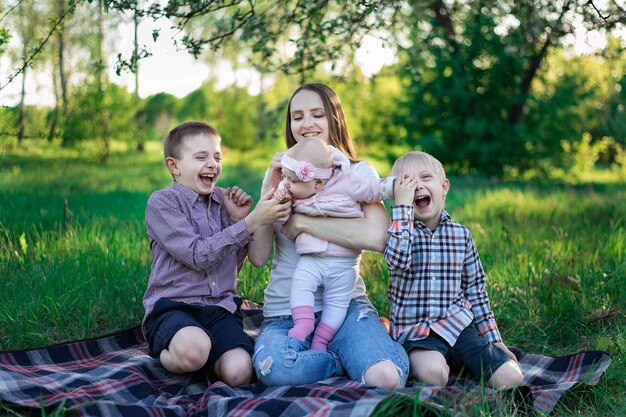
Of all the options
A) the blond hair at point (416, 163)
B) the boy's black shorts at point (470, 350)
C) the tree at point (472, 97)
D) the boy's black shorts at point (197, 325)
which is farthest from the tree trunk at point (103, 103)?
the boy's black shorts at point (470, 350)

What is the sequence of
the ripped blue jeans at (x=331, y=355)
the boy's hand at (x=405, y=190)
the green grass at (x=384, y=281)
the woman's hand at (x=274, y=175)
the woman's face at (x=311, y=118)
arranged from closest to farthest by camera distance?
the ripped blue jeans at (x=331, y=355) < the boy's hand at (x=405, y=190) < the woman's hand at (x=274, y=175) < the woman's face at (x=311, y=118) < the green grass at (x=384, y=281)

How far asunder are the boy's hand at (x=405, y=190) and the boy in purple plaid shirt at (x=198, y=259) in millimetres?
542

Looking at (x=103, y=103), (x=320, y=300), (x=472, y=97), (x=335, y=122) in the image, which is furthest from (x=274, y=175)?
(x=103, y=103)

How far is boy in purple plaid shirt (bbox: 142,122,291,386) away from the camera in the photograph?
3.36 m

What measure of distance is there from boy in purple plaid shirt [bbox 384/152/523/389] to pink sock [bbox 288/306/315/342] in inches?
17.7

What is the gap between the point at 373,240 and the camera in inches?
134

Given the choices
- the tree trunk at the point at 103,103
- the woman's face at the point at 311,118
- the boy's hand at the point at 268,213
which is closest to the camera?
the boy's hand at the point at 268,213

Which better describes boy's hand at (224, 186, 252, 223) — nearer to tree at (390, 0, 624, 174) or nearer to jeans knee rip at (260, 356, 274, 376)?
jeans knee rip at (260, 356, 274, 376)

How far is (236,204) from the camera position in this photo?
3.80m

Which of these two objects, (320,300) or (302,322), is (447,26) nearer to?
(320,300)

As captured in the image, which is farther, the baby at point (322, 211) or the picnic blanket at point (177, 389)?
the baby at point (322, 211)

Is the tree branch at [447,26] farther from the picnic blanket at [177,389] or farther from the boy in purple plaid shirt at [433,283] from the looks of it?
the picnic blanket at [177,389]

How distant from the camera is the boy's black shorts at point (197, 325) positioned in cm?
338

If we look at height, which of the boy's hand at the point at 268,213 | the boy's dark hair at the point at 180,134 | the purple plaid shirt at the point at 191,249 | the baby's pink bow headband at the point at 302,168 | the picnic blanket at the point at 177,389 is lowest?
the picnic blanket at the point at 177,389
